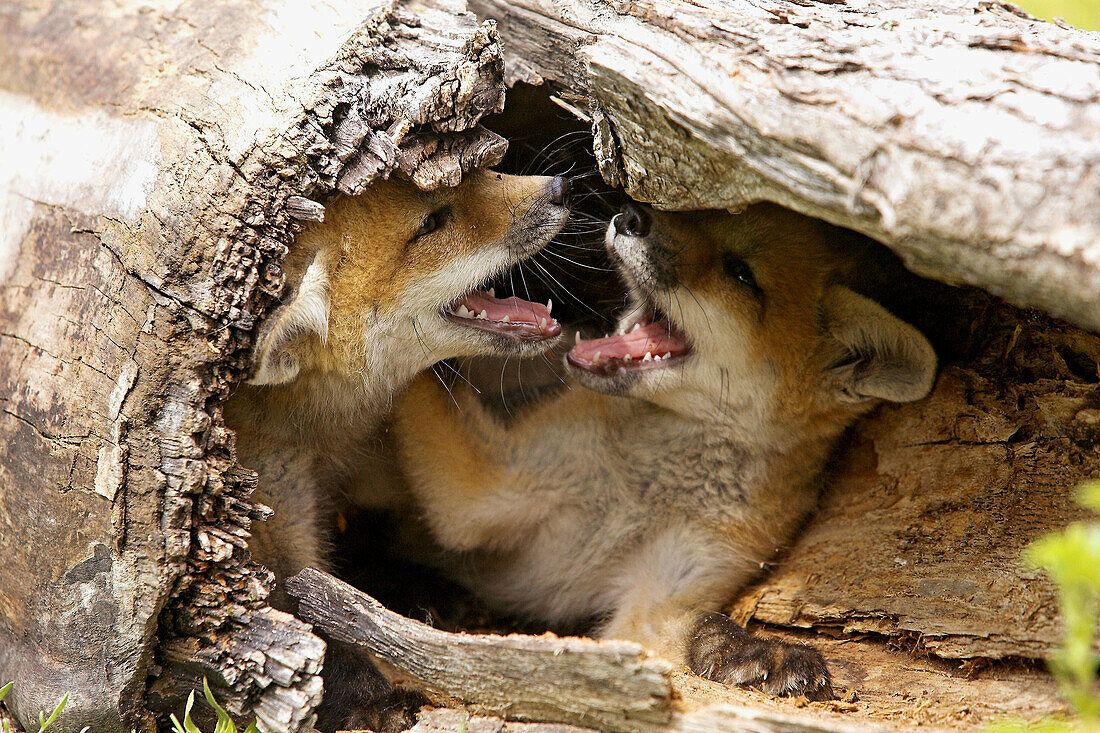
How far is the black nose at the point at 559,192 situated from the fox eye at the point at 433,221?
22.3 inches

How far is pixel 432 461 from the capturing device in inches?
167

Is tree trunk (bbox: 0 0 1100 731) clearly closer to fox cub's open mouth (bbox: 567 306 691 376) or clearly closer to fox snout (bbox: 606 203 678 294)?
fox snout (bbox: 606 203 678 294)

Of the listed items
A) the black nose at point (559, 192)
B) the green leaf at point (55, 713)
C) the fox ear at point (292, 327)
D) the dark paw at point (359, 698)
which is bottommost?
the green leaf at point (55, 713)

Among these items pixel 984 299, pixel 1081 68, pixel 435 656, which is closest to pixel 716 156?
pixel 1081 68

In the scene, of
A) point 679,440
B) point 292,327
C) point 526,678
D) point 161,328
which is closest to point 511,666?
point 526,678

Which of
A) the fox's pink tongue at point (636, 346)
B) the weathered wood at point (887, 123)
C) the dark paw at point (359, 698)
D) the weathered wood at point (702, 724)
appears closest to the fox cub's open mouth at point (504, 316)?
the fox's pink tongue at point (636, 346)

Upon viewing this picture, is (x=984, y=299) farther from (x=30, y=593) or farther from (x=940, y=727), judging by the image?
(x=30, y=593)

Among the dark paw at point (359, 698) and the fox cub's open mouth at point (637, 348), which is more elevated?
the fox cub's open mouth at point (637, 348)

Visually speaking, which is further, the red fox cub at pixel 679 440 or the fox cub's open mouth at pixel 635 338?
the fox cub's open mouth at pixel 635 338

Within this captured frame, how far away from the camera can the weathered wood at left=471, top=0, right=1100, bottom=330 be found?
7.10 ft

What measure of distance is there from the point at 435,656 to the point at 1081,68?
2766 mm

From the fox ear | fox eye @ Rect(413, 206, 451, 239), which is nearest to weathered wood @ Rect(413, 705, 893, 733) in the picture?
the fox ear

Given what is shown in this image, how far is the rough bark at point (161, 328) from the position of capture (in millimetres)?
2850

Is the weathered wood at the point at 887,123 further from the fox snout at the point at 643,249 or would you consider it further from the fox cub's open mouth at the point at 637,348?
the fox cub's open mouth at the point at 637,348
